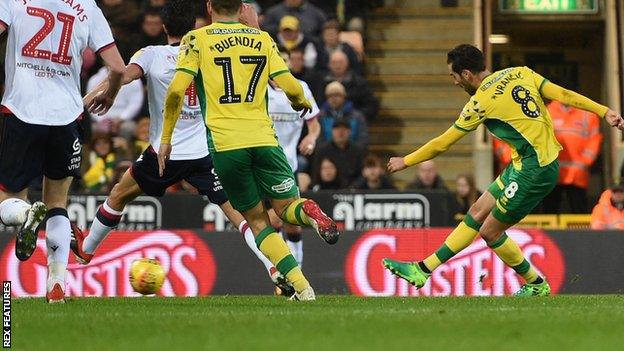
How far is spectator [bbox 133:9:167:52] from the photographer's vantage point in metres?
20.4

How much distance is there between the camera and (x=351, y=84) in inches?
808

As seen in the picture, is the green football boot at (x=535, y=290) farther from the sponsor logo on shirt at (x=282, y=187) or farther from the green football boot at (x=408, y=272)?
the sponsor logo on shirt at (x=282, y=187)

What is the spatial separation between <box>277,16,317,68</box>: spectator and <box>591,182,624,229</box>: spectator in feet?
15.7

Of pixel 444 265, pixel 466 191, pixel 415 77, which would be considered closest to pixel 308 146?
pixel 444 265

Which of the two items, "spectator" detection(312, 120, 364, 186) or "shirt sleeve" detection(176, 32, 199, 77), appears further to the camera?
"spectator" detection(312, 120, 364, 186)

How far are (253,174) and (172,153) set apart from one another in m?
1.77

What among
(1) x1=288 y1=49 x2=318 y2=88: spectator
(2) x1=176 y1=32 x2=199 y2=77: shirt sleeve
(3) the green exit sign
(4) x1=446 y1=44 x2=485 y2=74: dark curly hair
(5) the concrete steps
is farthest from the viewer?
(3) the green exit sign

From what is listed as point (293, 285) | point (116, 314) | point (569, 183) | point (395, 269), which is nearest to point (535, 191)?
point (395, 269)

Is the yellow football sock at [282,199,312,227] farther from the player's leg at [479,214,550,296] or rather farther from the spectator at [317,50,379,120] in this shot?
the spectator at [317,50,379,120]

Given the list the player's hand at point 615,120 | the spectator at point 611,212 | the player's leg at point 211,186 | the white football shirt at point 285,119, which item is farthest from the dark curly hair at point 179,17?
the spectator at point 611,212

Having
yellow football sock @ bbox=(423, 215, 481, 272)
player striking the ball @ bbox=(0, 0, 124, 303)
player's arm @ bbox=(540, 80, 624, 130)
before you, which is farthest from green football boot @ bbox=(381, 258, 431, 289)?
player striking the ball @ bbox=(0, 0, 124, 303)

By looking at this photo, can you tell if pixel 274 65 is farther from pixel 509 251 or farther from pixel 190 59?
pixel 509 251

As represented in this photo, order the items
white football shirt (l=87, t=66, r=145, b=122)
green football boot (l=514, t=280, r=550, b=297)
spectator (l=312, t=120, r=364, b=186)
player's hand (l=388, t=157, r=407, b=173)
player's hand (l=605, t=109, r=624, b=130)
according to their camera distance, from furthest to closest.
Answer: white football shirt (l=87, t=66, r=145, b=122) < spectator (l=312, t=120, r=364, b=186) < green football boot (l=514, t=280, r=550, b=297) < player's hand (l=388, t=157, r=407, b=173) < player's hand (l=605, t=109, r=624, b=130)

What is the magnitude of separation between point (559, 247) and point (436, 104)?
634 cm
